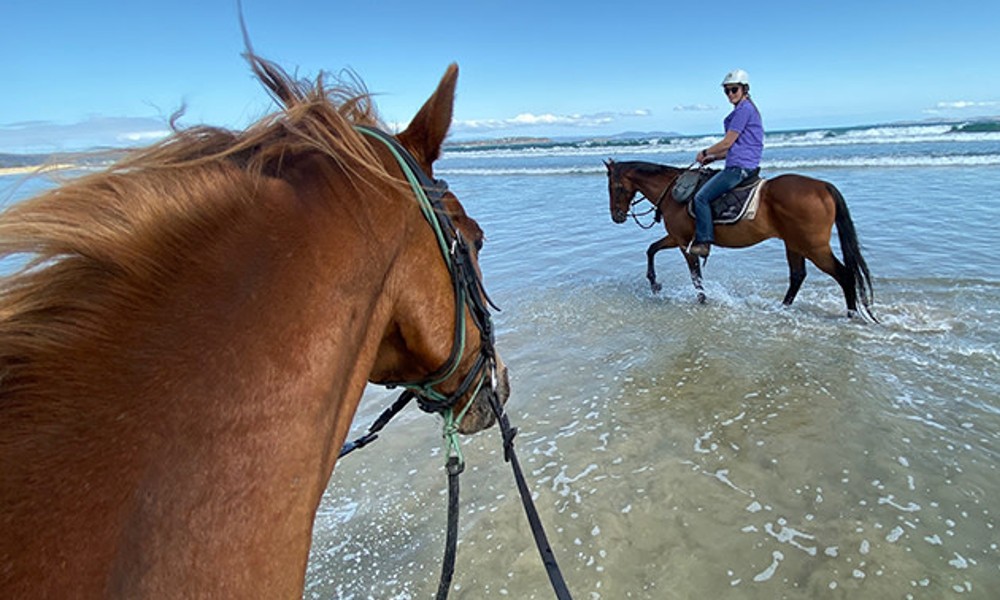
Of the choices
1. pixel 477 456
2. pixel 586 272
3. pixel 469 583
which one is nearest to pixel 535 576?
pixel 469 583

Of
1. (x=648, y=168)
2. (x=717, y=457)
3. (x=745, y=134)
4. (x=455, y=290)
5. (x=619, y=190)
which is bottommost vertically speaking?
(x=717, y=457)

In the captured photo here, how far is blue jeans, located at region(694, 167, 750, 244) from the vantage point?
252 inches

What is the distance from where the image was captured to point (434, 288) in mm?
1224

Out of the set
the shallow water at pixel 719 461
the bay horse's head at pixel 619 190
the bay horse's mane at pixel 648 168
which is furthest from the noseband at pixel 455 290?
the bay horse's head at pixel 619 190

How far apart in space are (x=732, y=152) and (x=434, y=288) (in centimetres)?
619

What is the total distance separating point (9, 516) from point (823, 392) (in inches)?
187

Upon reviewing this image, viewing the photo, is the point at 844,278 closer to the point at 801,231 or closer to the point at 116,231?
the point at 801,231

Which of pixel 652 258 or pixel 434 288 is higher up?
pixel 434 288

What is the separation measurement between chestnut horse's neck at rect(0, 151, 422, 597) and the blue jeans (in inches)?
250

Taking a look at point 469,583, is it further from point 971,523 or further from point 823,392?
point 823,392

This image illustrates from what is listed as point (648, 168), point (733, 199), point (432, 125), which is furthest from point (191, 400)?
point (648, 168)

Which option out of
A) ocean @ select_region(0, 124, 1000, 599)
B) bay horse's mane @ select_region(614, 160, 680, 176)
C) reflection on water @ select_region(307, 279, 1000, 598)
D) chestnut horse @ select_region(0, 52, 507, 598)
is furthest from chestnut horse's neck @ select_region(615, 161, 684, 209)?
chestnut horse @ select_region(0, 52, 507, 598)

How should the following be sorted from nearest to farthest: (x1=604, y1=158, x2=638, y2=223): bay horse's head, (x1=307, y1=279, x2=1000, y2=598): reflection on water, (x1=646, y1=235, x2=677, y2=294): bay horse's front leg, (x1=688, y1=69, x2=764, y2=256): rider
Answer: (x1=307, y1=279, x2=1000, y2=598): reflection on water, (x1=688, y1=69, x2=764, y2=256): rider, (x1=646, y1=235, x2=677, y2=294): bay horse's front leg, (x1=604, y1=158, x2=638, y2=223): bay horse's head

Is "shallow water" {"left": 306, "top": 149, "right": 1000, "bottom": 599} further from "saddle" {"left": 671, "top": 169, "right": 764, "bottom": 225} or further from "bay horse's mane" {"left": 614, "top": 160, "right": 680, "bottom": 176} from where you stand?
"bay horse's mane" {"left": 614, "top": 160, "right": 680, "bottom": 176}
